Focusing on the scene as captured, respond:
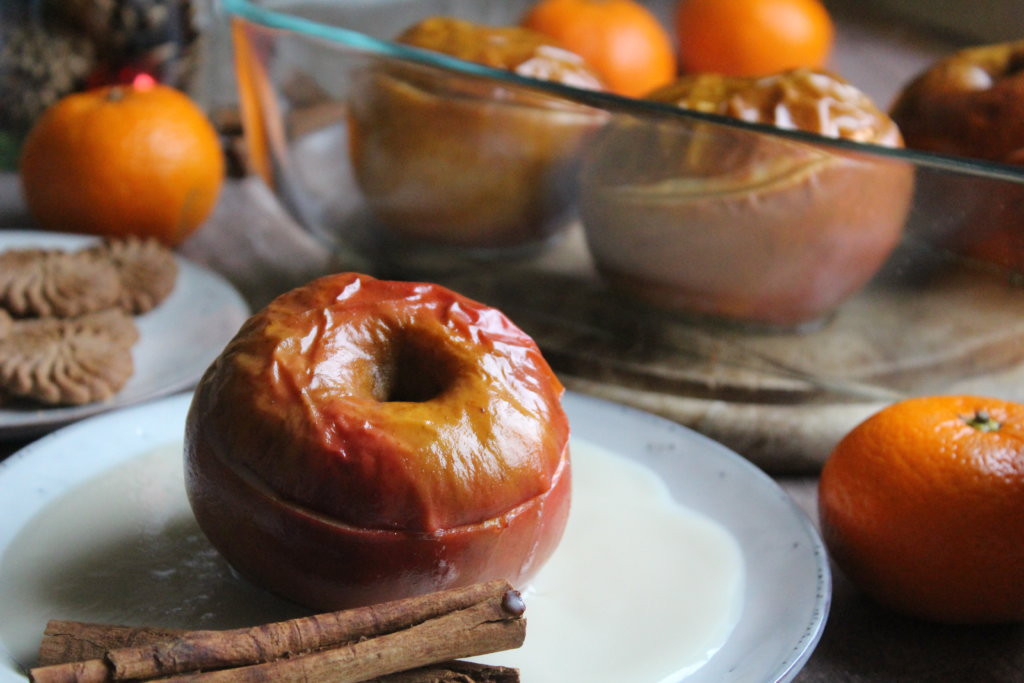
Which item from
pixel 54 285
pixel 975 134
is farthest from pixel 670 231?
pixel 54 285

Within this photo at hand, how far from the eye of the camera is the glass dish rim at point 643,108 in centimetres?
86

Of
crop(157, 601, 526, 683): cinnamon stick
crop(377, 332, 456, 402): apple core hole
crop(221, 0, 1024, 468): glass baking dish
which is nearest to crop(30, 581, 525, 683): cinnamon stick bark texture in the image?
crop(157, 601, 526, 683): cinnamon stick

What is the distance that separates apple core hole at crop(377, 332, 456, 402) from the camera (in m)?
0.66

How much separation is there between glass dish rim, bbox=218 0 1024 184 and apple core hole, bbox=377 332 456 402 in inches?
15.1

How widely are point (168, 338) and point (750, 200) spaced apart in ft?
1.97

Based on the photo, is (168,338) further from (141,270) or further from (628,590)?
(628,590)

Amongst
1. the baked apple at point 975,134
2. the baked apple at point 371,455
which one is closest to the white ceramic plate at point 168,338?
the baked apple at point 371,455

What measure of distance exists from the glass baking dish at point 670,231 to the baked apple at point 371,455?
0.39 meters

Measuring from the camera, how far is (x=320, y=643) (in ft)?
1.86

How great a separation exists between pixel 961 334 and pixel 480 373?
59cm

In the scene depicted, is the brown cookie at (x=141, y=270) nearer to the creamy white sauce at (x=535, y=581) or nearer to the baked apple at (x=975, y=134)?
the creamy white sauce at (x=535, y=581)

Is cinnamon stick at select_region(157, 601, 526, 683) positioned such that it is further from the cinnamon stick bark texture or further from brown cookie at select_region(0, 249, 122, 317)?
brown cookie at select_region(0, 249, 122, 317)

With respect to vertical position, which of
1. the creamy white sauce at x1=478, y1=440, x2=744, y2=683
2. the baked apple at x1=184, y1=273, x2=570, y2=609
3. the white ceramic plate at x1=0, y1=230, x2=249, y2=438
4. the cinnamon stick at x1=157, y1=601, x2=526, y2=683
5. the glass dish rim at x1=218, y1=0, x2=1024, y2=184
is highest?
the glass dish rim at x1=218, y1=0, x2=1024, y2=184

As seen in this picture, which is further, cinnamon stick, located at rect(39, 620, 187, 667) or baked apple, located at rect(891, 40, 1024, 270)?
baked apple, located at rect(891, 40, 1024, 270)
